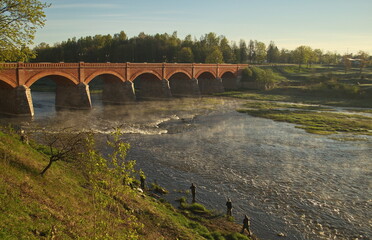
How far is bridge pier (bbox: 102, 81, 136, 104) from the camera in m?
65.5

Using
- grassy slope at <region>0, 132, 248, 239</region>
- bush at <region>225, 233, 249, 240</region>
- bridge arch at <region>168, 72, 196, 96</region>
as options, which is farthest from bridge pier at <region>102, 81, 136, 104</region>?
bush at <region>225, 233, 249, 240</region>

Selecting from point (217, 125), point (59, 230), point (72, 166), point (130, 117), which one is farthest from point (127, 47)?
point (59, 230)

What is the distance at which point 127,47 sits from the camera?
382ft

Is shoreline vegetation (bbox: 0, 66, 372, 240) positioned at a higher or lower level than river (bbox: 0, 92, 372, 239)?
higher

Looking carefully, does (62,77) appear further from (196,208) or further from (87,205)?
(87,205)

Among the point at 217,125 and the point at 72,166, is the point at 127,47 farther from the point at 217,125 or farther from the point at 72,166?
the point at 72,166

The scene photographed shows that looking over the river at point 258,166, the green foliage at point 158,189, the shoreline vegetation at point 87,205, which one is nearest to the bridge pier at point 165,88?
the river at point 258,166

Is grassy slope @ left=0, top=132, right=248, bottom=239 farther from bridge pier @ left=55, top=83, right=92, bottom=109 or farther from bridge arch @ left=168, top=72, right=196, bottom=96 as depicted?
bridge arch @ left=168, top=72, right=196, bottom=96

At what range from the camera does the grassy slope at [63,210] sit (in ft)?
37.7

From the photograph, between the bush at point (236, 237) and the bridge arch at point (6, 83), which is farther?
the bridge arch at point (6, 83)

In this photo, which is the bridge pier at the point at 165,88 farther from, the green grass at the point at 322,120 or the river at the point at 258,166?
the river at the point at 258,166

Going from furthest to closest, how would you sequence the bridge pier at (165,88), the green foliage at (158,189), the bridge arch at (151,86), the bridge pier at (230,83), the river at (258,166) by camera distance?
1. the bridge pier at (230,83)
2. the bridge arch at (151,86)
3. the bridge pier at (165,88)
4. the green foliage at (158,189)
5. the river at (258,166)

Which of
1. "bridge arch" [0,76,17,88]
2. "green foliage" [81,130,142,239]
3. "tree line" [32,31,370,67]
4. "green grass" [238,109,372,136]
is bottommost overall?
"green grass" [238,109,372,136]

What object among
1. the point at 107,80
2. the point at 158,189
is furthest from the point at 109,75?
the point at 158,189
